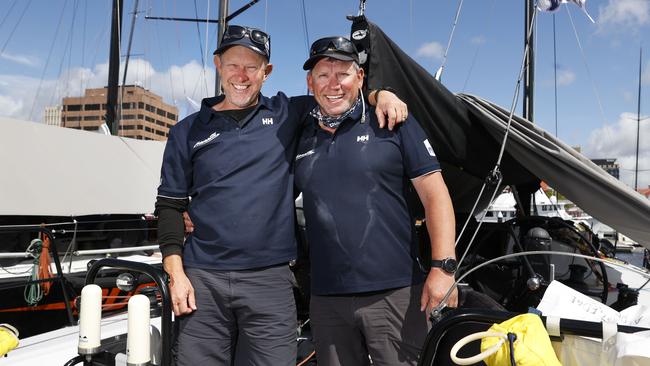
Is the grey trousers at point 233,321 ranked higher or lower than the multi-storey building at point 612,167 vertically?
lower

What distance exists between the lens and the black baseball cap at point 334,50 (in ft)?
7.71

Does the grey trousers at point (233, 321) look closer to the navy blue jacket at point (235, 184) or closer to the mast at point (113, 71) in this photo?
the navy blue jacket at point (235, 184)

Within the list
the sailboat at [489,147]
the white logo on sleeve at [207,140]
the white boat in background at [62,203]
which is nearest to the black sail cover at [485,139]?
the sailboat at [489,147]

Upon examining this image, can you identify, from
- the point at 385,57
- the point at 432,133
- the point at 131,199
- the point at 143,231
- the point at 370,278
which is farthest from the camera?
the point at 143,231

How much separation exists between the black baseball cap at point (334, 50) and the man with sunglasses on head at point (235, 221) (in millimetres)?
308

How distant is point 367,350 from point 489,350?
0.96 meters

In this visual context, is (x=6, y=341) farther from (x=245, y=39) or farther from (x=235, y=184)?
(x=245, y=39)

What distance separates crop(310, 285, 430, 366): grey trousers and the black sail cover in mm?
1188

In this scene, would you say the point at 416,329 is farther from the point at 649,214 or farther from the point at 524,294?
the point at 524,294

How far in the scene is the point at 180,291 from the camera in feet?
7.70

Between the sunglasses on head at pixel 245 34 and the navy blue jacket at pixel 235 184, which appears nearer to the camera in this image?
the navy blue jacket at pixel 235 184

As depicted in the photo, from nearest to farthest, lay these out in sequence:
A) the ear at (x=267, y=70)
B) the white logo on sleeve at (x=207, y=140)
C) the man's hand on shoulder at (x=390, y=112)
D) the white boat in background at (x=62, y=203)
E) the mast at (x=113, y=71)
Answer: the man's hand on shoulder at (x=390, y=112) → the white logo on sleeve at (x=207, y=140) → the ear at (x=267, y=70) → the white boat in background at (x=62, y=203) → the mast at (x=113, y=71)

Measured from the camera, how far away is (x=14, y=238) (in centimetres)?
677

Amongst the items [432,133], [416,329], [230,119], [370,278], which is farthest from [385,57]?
[416,329]
